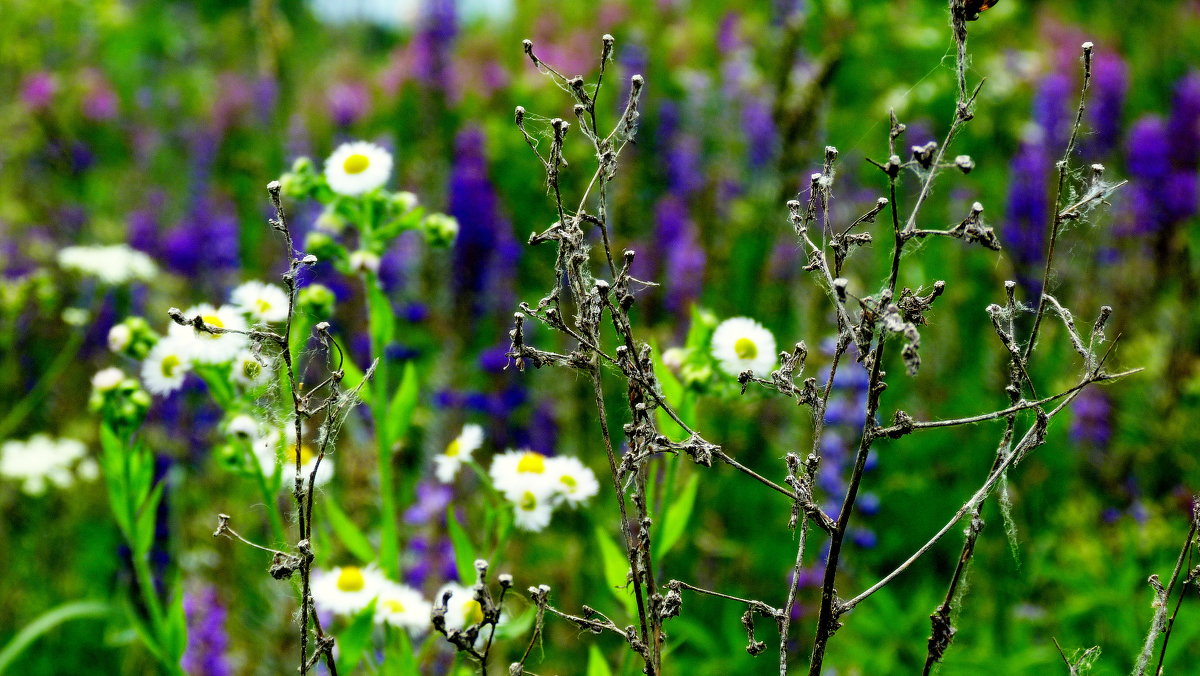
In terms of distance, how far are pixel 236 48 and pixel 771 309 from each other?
20.2 ft

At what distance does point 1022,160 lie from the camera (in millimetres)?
3049

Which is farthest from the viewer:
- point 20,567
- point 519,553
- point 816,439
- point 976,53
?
point 976,53

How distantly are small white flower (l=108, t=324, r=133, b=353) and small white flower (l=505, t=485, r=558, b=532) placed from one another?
0.54 m

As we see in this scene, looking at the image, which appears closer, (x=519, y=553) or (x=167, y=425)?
(x=519, y=553)

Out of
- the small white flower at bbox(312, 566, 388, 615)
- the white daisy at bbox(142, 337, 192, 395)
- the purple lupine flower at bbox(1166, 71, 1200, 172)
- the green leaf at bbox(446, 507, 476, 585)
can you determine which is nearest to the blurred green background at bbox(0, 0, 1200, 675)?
the purple lupine flower at bbox(1166, 71, 1200, 172)

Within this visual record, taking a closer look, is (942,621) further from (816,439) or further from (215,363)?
(215,363)

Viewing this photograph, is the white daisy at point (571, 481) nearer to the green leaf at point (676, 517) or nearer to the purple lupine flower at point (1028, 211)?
the green leaf at point (676, 517)

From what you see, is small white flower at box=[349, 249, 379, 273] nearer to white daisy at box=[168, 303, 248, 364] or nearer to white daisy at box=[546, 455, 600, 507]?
white daisy at box=[168, 303, 248, 364]

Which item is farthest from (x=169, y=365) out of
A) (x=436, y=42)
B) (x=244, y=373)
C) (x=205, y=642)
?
(x=436, y=42)

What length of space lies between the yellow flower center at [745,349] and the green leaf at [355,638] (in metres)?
0.50

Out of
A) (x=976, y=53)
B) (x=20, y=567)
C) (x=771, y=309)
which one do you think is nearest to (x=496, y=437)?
(x=771, y=309)

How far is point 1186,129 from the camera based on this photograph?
9.82 feet

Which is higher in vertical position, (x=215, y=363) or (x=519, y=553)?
(x=519, y=553)

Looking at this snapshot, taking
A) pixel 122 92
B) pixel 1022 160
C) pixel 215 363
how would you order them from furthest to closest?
pixel 122 92 < pixel 1022 160 < pixel 215 363
